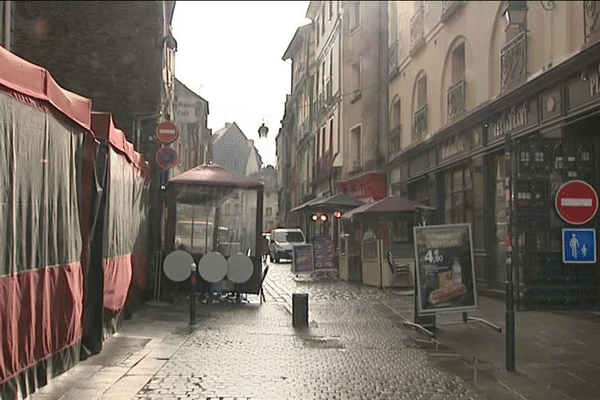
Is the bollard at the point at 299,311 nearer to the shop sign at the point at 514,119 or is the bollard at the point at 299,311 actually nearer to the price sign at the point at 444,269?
the price sign at the point at 444,269

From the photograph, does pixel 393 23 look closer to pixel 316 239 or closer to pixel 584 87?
pixel 316 239

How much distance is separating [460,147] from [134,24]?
909cm

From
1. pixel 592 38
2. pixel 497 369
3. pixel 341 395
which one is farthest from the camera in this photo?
pixel 592 38

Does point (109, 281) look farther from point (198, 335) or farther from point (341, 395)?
point (341, 395)

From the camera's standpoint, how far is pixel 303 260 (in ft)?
74.5

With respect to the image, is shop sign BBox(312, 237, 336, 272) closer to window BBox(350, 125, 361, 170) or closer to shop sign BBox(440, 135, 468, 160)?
shop sign BBox(440, 135, 468, 160)

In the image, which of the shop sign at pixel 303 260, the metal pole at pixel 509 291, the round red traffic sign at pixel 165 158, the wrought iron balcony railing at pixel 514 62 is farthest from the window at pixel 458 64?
the metal pole at pixel 509 291

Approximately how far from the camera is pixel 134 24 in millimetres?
18656

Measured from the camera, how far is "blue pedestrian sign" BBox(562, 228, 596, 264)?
304 inches

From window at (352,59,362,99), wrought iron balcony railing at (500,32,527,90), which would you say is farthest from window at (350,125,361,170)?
wrought iron balcony railing at (500,32,527,90)

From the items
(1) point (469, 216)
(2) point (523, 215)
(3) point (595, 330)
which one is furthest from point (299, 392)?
(1) point (469, 216)

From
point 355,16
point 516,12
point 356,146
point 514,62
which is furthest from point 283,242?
point 516,12

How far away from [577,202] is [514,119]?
21.7ft

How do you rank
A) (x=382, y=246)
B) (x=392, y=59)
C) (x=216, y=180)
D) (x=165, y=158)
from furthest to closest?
(x=392, y=59) → (x=382, y=246) → (x=165, y=158) → (x=216, y=180)
